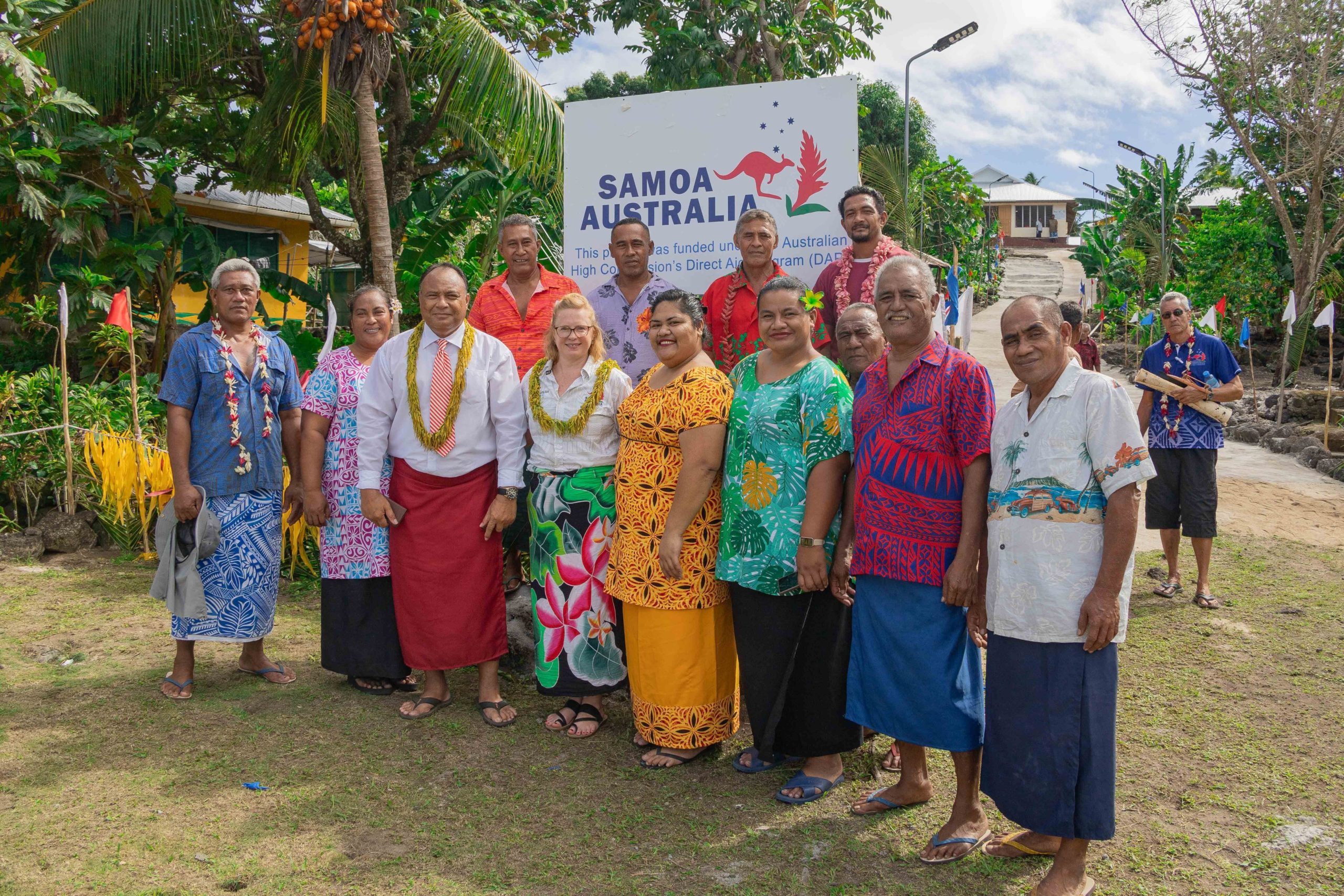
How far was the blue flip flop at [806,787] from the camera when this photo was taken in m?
3.44

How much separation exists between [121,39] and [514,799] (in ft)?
29.9

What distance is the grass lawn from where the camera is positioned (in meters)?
2.98

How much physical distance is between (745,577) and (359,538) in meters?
1.92

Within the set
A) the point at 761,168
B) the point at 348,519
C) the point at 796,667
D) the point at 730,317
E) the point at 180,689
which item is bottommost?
the point at 180,689

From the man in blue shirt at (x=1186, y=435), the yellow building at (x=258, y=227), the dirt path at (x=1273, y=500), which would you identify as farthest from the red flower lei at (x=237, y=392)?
the yellow building at (x=258, y=227)

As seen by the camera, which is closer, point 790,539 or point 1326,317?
point 790,539

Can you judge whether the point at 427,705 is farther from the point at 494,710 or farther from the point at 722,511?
the point at 722,511

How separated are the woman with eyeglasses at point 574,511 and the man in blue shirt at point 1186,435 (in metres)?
3.96

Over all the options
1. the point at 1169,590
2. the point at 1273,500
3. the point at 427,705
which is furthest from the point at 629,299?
the point at 1273,500

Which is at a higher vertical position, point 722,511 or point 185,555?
point 722,511

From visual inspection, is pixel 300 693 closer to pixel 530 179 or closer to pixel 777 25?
pixel 530 179

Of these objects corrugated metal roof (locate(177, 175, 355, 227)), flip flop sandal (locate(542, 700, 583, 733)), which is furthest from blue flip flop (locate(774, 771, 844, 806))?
corrugated metal roof (locate(177, 175, 355, 227))

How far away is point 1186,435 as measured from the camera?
6195mm

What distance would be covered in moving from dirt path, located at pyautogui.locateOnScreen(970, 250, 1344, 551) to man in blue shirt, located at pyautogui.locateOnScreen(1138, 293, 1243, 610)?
4.91 ft
